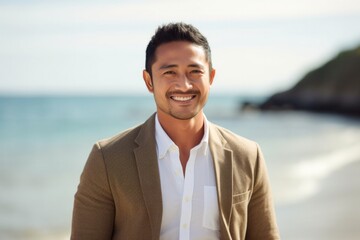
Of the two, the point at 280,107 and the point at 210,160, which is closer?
the point at 210,160

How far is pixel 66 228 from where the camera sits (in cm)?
1061

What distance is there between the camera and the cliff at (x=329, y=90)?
5029cm

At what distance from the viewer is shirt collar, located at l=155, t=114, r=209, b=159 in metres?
3.01

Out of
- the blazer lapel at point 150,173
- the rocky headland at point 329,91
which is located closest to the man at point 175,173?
the blazer lapel at point 150,173

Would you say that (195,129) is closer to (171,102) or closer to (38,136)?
(171,102)

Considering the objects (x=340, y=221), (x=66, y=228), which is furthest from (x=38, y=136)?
(x=340, y=221)

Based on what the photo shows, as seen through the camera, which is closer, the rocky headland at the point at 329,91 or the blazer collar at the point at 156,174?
the blazer collar at the point at 156,174

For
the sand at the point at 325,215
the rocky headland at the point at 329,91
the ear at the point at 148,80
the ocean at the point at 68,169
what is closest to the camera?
the ear at the point at 148,80

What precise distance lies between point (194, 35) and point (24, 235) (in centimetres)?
816

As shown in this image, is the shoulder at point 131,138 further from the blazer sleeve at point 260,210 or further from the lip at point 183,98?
the blazer sleeve at point 260,210

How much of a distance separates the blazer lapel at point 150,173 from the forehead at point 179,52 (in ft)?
1.15

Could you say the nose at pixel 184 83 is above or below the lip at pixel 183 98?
above

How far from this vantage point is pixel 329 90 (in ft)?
180

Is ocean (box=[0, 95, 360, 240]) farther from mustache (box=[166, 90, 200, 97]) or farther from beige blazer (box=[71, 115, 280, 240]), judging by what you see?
mustache (box=[166, 90, 200, 97])
